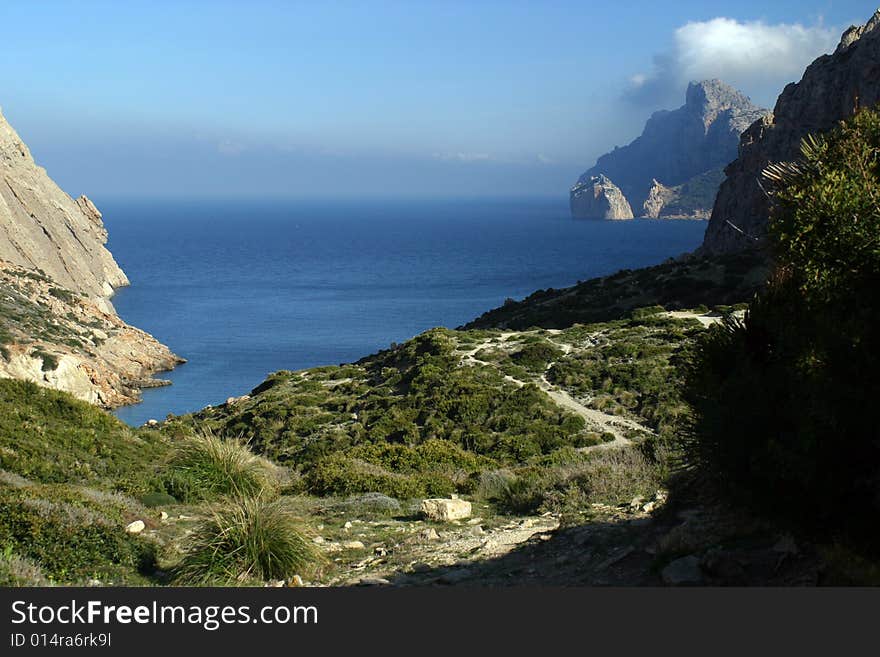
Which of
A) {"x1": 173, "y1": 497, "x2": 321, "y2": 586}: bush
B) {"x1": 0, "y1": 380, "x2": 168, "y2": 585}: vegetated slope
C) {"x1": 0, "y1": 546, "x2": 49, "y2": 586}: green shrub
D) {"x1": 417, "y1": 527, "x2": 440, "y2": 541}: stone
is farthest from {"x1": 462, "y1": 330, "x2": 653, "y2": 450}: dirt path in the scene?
{"x1": 0, "y1": 546, "x2": 49, "y2": 586}: green shrub

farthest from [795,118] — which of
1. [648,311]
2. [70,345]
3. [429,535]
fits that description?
[429,535]

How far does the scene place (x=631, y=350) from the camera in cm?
3244

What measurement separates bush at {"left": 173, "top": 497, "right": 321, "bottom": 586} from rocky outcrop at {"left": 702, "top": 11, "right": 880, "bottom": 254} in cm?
6308

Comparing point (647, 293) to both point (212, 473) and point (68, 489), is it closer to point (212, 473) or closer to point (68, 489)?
point (212, 473)

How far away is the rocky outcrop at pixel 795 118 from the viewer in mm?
67750

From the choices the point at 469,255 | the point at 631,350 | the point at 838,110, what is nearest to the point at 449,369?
the point at 631,350

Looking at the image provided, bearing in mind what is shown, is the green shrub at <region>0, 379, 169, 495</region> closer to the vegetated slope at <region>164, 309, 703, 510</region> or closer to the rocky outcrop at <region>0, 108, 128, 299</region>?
the vegetated slope at <region>164, 309, 703, 510</region>

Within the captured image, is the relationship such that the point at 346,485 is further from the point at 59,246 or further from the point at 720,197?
the point at 59,246

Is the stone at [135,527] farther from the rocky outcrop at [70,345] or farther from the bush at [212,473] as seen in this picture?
the rocky outcrop at [70,345]

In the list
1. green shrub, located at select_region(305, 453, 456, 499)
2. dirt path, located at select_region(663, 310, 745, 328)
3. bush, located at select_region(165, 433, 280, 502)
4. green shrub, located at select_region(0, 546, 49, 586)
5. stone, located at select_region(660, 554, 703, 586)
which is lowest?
green shrub, located at select_region(305, 453, 456, 499)

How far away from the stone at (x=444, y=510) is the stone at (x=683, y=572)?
17.0 ft

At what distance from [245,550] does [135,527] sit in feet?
7.61

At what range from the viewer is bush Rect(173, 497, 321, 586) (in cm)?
882

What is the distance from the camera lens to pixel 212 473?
13.8 m
